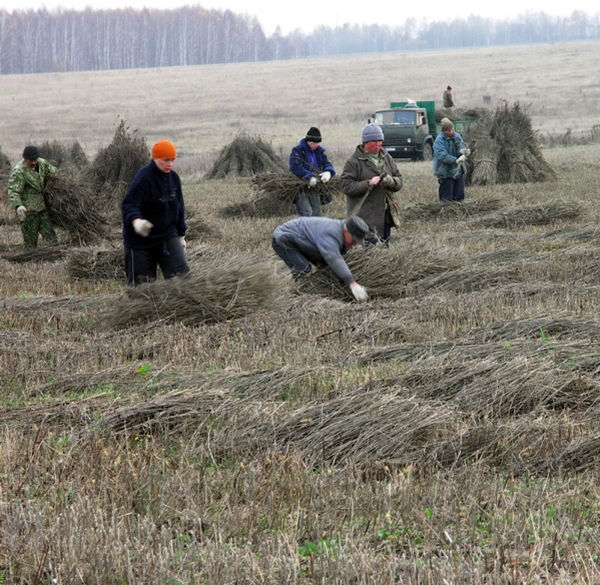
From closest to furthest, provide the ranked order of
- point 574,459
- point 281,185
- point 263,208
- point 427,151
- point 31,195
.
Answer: point 574,459 → point 31,195 → point 281,185 → point 263,208 → point 427,151

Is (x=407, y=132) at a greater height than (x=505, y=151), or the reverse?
(x=407, y=132)

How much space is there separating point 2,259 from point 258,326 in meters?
5.65

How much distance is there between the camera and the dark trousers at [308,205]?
11117 millimetres

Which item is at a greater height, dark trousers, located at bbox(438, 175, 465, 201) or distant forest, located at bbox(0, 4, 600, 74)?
distant forest, located at bbox(0, 4, 600, 74)

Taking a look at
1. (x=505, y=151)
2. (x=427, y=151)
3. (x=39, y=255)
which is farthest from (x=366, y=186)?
(x=427, y=151)

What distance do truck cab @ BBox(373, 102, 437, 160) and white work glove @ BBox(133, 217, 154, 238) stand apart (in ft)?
67.8

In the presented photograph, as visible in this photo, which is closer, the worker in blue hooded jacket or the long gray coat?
the long gray coat

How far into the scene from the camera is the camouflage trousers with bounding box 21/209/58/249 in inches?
475

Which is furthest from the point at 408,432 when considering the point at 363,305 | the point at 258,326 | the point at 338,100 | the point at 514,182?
the point at 338,100

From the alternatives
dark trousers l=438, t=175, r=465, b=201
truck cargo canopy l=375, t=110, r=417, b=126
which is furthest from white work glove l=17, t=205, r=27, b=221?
truck cargo canopy l=375, t=110, r=417, b=126

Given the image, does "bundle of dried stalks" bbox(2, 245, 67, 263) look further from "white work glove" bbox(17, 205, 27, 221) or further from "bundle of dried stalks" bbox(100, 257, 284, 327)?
"bundle of dried stalks" bbox(100, 257, 284, 327)

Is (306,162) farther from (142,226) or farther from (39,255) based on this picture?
(142,226)

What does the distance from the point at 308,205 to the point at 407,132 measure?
1692cm

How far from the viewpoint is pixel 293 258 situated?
323 inches
